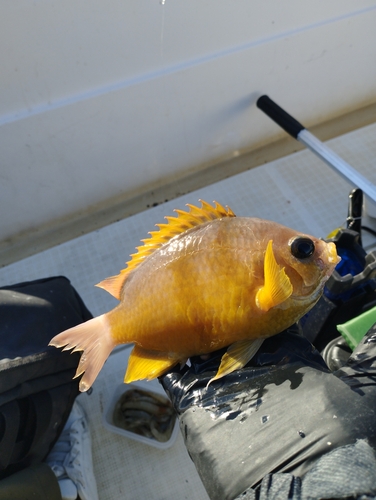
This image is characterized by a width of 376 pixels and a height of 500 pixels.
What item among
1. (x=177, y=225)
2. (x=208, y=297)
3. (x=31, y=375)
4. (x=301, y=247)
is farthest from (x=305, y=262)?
(x=31, y=375)

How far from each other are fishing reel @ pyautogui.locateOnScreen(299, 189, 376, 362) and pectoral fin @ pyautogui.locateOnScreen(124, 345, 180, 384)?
0.59 metres

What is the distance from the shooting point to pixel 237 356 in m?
1.17

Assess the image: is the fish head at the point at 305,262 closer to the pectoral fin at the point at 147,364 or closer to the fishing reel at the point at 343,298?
the fishing reel at the point at 343,298

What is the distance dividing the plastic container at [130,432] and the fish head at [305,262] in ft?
3.22

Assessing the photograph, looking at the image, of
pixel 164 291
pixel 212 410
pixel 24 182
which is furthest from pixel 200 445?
pixel 24 182

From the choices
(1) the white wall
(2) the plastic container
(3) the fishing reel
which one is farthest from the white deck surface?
(3) the fishing reel

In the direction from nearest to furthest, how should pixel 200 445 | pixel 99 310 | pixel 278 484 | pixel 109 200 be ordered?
pixel 278 484 → pixel 200 445 → pixel 99 310 → pixel 109 200

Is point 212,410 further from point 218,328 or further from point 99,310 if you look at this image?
point 99,310

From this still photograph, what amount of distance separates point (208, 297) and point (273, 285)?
19 cm

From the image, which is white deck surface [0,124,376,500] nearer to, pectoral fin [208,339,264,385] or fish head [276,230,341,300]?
pectoral fin [208,339,264,385]

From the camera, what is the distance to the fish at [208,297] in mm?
1123

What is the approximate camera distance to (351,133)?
2600mm

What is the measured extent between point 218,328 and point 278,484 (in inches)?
16.1

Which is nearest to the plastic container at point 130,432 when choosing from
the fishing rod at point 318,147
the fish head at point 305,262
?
the fish head at point 305,262
